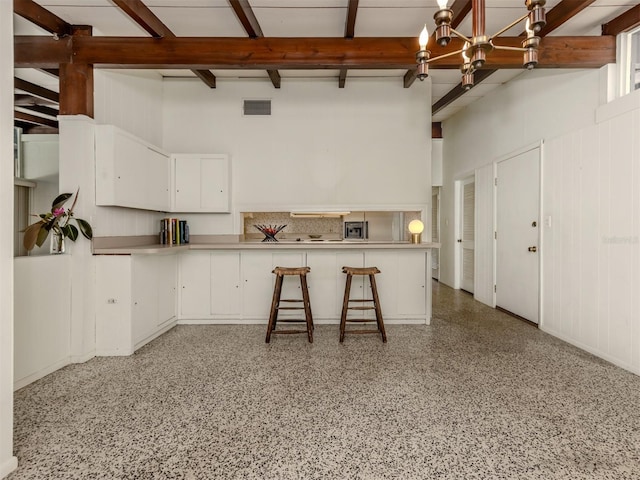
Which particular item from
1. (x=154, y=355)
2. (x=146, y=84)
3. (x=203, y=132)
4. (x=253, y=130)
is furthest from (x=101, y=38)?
(x=154, y=355)

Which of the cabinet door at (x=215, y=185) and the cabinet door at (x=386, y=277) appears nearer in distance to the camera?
the cabinet door at (x=386, y=277)

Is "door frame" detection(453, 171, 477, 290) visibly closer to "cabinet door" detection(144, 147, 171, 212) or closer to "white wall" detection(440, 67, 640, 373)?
"white wall" detection(440, 67, 640, 373)

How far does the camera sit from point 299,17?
3.31 meters

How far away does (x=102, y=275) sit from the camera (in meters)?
3.37

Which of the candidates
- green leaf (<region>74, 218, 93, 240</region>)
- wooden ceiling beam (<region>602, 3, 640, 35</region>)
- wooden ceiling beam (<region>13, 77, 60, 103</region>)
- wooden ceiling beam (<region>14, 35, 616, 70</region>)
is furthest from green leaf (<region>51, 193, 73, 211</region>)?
wooden ceiling beam (<region>602, 3, 640, 35</region>)

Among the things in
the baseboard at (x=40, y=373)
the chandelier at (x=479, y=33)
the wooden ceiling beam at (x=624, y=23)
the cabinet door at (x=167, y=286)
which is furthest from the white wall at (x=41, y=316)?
the wooden ceiling beam at (x=624, y=23)

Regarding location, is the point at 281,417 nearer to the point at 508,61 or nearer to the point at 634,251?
the point at 634,251

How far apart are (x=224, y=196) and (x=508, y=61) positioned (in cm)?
361

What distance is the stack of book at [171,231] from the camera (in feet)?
14.4

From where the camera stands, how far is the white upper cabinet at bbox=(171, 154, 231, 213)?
4543mm

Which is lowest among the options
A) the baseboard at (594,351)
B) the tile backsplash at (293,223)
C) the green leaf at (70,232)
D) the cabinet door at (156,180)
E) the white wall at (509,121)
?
the baseboard at (594,351)

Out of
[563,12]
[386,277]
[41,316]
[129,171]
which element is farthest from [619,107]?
[41,316]

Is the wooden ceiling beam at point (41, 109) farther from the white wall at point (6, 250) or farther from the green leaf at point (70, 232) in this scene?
the white wall at point (6, 250)

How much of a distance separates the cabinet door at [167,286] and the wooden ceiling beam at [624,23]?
5264 mm
